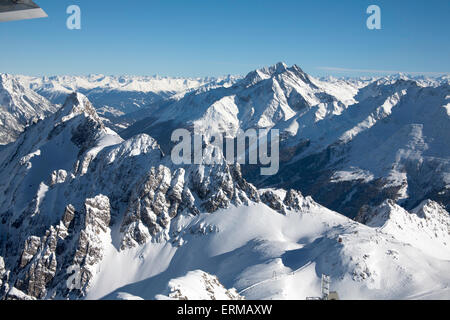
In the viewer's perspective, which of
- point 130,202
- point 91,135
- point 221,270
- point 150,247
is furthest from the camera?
point 91,135

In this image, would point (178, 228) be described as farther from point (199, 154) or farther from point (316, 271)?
point (316, 271)

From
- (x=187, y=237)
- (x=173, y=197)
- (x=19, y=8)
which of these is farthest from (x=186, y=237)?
(x=19, y=8)

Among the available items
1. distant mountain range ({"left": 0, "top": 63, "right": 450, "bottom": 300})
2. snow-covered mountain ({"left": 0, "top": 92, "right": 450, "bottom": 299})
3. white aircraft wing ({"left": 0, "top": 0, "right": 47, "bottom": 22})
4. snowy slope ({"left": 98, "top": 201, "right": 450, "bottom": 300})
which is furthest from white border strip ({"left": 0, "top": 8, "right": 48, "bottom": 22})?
snow-covered mountain ({"left": 0, "top": 92, "right": 450, "bottom": 299})

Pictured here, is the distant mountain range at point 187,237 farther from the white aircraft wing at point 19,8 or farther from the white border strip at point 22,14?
the white aircraft wing at point 19,8

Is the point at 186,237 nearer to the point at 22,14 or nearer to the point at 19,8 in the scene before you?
the point at 22,14

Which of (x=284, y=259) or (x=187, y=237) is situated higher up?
(x=284, y=259)

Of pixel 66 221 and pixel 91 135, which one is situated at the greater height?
pixel 91 135

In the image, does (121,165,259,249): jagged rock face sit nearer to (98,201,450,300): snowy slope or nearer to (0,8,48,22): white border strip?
(98,201,450,300): snowy slope
